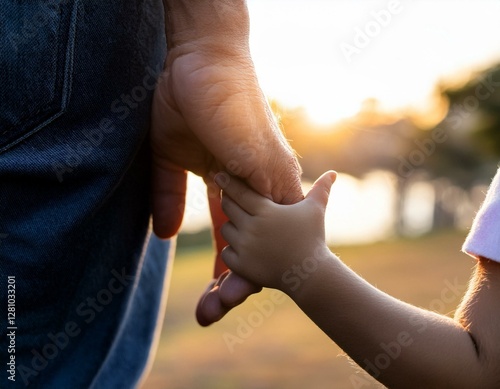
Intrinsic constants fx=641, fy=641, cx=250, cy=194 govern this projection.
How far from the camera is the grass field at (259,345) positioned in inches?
164

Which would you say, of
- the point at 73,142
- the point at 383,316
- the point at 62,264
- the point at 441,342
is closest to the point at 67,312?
the point at 62,264

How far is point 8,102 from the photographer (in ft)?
3.56

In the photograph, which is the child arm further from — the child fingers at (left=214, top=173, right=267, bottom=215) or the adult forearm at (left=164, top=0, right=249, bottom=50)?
the adult forearm at (left=164, top=0, right=249, bottom=50)

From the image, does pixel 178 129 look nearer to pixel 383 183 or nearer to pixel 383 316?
pixel 383 316

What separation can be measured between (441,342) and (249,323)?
4.66 m

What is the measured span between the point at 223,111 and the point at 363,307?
0.46 meters

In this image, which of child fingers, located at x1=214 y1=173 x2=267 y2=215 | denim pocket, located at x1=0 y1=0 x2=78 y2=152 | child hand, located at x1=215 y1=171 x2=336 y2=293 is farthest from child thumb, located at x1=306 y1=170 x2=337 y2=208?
denim pocket, located at x1=0 y1=0 x2=78 y2=152

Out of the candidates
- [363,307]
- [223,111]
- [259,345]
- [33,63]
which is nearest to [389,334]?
[363,307]

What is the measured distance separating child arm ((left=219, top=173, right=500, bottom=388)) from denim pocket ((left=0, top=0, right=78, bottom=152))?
1.35 ft

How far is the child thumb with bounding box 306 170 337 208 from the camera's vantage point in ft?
4.35

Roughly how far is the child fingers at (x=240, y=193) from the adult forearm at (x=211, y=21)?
271 millimetres

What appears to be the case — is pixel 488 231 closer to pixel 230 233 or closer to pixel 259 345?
pixel 230 233

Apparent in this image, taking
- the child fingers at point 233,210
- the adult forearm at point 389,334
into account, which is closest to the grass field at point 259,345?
the adult forearm at point 389,334

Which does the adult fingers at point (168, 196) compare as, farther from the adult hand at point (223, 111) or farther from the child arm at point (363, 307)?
the child arm at point (363, 307)
